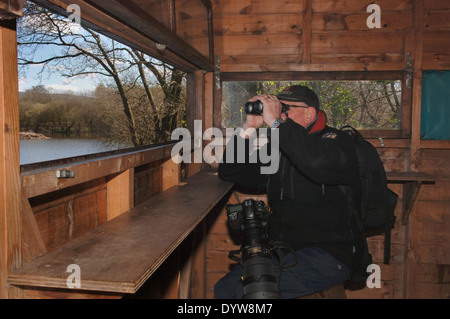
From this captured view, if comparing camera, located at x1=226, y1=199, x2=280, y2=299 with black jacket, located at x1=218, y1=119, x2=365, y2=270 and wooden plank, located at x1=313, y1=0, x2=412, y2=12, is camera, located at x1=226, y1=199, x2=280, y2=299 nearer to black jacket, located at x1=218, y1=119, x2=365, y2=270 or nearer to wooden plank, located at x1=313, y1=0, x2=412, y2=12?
black jacket, located at x1=218, y1=119, x2=365, y2=270

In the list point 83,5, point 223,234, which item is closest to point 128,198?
point 83,5

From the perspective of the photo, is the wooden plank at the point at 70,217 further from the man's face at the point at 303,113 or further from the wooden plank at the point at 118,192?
the man's face at the point at 303,113

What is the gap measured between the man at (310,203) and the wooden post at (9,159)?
1143 mm

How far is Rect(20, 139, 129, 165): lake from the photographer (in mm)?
1146

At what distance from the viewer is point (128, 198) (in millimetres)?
1775

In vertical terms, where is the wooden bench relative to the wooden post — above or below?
below

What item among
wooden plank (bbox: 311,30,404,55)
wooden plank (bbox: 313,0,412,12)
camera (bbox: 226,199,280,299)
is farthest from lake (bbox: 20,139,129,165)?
wooden plank (bbox: 313,0,412,12)

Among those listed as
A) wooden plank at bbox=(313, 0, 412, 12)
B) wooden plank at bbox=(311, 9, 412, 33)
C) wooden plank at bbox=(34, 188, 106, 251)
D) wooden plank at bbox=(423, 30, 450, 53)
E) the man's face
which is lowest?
wooden plank at bbox=(34, 188, 106, 251)

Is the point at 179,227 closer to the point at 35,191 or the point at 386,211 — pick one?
the point at 35,191

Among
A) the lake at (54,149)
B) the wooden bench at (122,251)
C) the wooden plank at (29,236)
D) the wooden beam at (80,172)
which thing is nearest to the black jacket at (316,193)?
the wooden bench at (122,251)

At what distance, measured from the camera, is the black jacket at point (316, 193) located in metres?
1.82

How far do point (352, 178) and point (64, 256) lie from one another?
137 cm

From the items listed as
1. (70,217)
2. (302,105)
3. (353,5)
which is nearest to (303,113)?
(302,105)

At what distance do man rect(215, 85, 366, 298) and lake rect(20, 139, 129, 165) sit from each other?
873 mm
